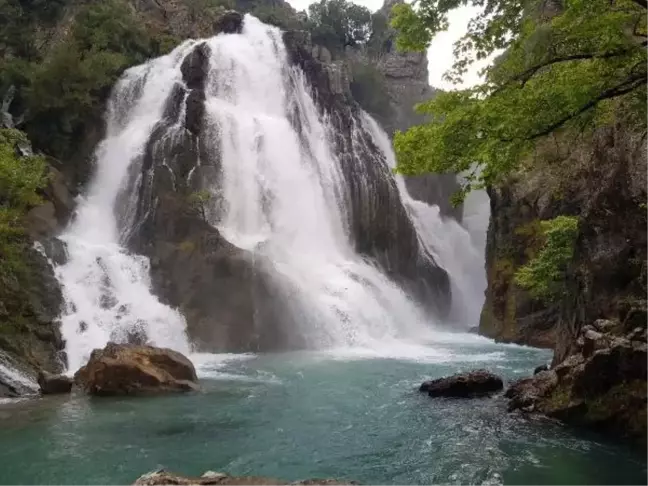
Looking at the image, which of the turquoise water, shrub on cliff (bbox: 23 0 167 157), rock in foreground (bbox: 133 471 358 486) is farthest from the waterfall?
rock in foreground (bbox: 133 471 358 486)

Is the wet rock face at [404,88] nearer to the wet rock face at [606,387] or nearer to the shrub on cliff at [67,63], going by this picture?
the shrub on cliff at [67,63]

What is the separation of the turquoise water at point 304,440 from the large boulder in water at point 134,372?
2.06ft

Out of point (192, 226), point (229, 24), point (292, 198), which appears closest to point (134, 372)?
point (192, 226)

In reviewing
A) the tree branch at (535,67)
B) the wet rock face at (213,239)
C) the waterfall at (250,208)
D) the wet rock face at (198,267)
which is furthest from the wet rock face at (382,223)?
the tree branch at (535,67)

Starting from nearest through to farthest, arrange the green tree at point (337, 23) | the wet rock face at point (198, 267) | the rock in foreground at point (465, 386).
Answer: the rock in foreground at point (465, 386)
the wet rock face at point (198, 267)
the green tree at point (337, 23)

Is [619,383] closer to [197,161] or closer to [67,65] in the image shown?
[197,161]

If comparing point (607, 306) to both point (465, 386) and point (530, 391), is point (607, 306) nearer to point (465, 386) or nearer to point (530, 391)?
point (530, 391)

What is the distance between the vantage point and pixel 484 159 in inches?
296

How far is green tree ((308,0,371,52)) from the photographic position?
2383 inches

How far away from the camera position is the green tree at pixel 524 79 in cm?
691

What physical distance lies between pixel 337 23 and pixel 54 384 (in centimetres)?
5346

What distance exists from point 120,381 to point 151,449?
17.6ft

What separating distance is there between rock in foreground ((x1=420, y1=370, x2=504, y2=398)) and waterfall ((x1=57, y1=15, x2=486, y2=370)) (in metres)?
11.1

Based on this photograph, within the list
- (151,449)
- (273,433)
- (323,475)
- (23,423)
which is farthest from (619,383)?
(23,423)
